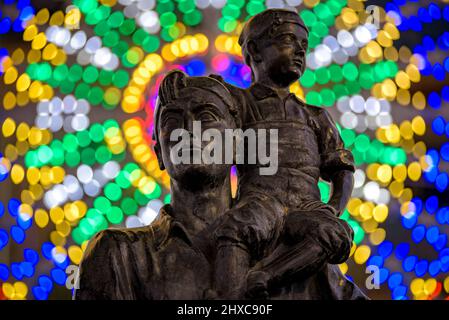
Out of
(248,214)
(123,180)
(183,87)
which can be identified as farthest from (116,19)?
(248,214)

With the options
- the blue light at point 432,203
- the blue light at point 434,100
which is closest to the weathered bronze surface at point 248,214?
the blue light at point 432,203

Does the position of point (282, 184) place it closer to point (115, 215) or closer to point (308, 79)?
point (115, 215)

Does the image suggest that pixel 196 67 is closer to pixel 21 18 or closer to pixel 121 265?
pixel 21 18

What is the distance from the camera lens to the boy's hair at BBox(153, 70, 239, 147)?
3037mm

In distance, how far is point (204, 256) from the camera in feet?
9.41

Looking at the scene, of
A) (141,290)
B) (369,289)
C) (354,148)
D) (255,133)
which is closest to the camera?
(141,290)

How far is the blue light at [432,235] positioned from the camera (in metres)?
7.27

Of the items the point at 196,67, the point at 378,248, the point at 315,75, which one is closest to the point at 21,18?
the point at 196,67

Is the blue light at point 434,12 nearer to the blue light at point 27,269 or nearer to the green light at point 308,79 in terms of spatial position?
the green light at point 308,79

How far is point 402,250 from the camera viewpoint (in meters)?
7.08

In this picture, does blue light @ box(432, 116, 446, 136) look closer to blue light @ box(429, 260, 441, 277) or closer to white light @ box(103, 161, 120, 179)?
blue light @ box(429, 260, 441, 277)

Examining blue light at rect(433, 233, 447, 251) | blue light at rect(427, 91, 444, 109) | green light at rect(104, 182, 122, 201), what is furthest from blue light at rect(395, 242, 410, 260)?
green light at rect(104, 182, 122, 201)

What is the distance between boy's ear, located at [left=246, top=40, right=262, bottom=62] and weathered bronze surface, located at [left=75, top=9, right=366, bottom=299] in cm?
1

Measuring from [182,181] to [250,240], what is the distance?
29cm
